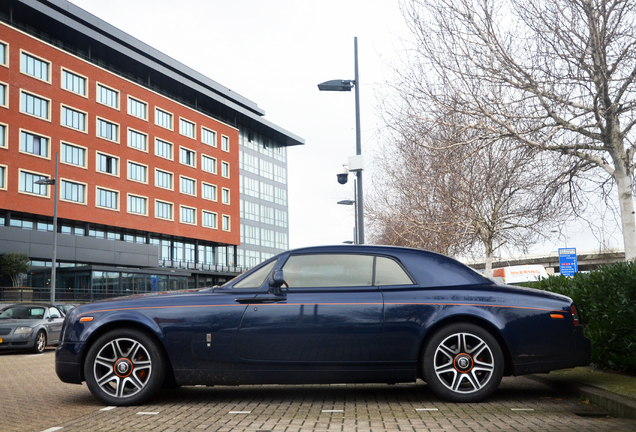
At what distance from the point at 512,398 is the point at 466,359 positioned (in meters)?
0.86

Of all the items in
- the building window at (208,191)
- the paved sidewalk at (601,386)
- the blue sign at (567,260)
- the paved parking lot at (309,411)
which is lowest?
the paved parking lot at (309,411)

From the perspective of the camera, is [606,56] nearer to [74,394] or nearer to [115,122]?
[74,394]

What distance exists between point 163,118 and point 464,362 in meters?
60.4

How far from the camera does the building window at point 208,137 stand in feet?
230

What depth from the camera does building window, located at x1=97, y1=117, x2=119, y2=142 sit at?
55.8m

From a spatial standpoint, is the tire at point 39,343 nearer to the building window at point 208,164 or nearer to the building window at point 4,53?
the building window at point 4,53

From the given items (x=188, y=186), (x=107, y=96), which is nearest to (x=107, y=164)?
(x=107, y=96)

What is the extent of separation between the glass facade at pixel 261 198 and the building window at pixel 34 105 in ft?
110

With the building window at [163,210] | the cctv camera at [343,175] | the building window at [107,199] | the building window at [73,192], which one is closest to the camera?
the cctv camera at [343,175]

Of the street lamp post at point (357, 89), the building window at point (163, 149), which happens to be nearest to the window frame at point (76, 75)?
the building window at point (163, 149)

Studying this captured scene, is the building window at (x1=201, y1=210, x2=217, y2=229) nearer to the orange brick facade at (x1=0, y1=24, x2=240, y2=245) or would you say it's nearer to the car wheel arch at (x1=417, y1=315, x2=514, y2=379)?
the orange brick facade at (x1=0, y1=24, x2=240, y2=245)

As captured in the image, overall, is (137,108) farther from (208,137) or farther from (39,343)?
(39,343)

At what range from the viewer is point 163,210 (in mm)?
63312

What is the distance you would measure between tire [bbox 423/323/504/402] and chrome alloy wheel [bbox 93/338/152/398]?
9.34 feet
